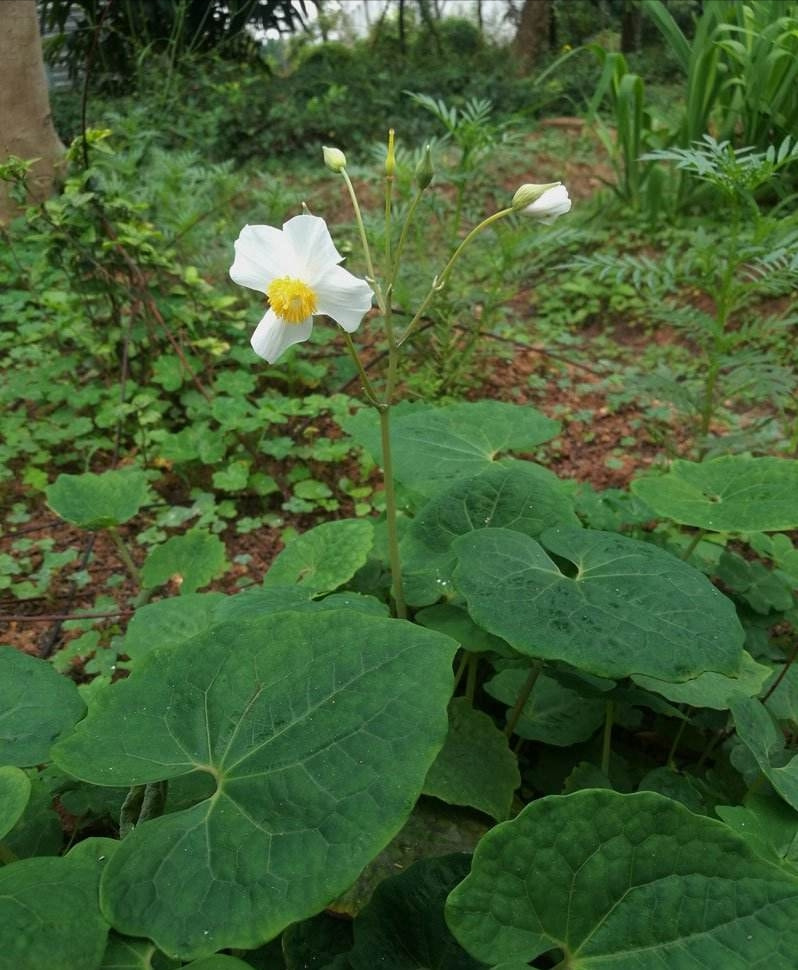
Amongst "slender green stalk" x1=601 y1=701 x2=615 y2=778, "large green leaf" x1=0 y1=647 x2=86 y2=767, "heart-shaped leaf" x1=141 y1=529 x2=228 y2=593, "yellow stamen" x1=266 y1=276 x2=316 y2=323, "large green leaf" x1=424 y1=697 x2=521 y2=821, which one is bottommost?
"slender green stalk" x1=601 y1=701 x2=615 y2=778

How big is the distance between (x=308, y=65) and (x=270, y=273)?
26.9 ft

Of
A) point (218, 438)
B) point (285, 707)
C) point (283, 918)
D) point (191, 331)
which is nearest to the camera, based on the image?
point (283, 918)

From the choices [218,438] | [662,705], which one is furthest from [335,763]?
[218,438]

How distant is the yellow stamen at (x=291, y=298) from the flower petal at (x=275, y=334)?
0.05 feet

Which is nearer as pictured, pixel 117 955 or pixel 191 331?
pixel 117 955

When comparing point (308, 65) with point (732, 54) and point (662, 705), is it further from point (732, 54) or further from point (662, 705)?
point (662, 705)

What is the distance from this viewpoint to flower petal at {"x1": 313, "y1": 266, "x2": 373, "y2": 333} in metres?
0.90

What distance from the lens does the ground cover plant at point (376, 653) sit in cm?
67

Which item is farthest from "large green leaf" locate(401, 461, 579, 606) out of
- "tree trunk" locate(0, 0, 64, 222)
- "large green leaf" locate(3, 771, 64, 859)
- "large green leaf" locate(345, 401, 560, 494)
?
"tree trunk" locate(0, 0, 64, 222)

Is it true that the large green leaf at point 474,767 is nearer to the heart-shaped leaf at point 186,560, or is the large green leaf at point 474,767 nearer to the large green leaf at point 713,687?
the large green leaf at point 713,687

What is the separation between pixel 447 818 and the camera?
104 cm

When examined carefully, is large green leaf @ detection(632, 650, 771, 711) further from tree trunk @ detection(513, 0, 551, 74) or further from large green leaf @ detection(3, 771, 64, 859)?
tree trunk @ detection(513, 0, 551, 74)

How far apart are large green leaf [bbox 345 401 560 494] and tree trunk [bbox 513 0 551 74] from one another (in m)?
8.18

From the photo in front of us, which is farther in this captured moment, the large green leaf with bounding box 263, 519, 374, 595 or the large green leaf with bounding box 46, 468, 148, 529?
the large green leaf with bounding box 46, 468, 148, 529
